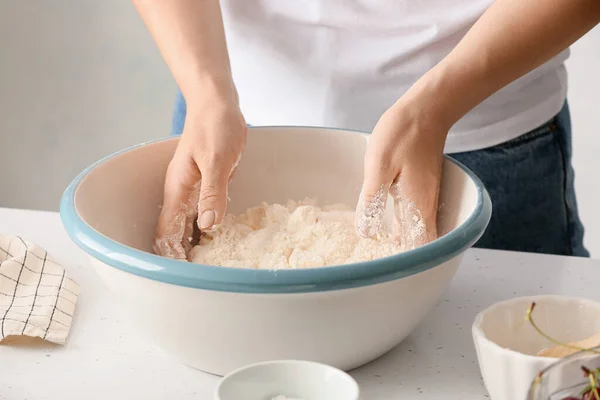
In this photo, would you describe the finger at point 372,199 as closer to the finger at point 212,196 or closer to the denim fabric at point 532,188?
the finger at point 212,196

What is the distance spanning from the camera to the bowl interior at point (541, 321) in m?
0.72

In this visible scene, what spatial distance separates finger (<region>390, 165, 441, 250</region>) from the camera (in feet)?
2.79

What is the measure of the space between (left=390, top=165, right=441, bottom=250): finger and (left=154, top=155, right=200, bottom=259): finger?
24cm

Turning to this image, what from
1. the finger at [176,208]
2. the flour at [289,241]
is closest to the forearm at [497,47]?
the flour at [289,241]

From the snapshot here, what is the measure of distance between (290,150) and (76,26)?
1468 millimetres

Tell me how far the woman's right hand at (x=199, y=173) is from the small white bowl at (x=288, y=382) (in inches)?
11.1

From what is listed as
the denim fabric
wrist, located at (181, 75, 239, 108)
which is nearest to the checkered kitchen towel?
wrist, located at (181, 75, 239, 108)

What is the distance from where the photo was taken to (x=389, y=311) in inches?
28.2

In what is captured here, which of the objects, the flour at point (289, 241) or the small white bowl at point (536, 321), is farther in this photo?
the flour at point (289, 241)

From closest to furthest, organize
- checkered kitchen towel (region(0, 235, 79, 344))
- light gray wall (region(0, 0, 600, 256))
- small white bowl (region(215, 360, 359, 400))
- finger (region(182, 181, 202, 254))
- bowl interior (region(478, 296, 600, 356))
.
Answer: small white bowl (region(215, 360, 359, 400)) → bowl interior (region(478, 296, 600, 356)) → checkered kitchen towel (region(0, 235, 79, 344)) → finger (region(182, 181, 202, 254)) → light gray wall (region(0, 0, 600, 256))

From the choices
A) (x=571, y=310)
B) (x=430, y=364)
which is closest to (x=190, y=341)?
(x=430, y=364)

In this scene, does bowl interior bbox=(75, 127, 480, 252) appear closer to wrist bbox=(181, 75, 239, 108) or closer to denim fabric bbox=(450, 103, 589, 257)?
wrist bbox=(181, 75, 239, 108)

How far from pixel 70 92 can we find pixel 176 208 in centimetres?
156

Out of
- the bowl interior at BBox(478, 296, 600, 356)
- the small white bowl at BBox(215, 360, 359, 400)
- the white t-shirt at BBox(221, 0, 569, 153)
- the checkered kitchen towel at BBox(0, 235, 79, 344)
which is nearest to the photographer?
the small white bowl at BBox(215, 360, 359, 400)
